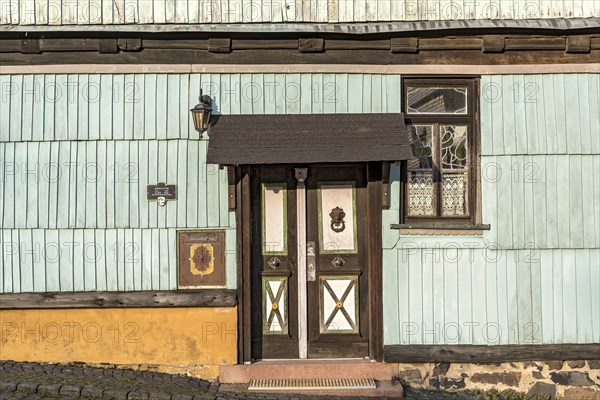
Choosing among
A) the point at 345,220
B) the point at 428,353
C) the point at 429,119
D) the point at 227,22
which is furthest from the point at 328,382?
the point at 227,22

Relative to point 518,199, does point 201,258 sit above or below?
below

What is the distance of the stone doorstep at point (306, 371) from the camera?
8203mm

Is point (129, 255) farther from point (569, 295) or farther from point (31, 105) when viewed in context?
point (569, 295)

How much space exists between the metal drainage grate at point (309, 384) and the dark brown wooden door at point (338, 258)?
46 centimetres

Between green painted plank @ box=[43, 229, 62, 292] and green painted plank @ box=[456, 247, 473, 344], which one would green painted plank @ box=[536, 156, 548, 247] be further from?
green painted plank @ box=[43, 229, 62, 292]

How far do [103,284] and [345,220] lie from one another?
9.65 feet

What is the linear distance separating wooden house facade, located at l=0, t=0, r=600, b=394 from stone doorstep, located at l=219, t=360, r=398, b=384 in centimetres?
12

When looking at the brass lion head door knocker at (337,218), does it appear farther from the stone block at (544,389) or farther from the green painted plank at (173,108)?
the stone block at (544,389)

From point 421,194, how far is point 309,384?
8.49 feet

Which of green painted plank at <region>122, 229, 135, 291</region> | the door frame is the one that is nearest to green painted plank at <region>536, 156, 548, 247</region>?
the door frame

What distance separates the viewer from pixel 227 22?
8.33 meters

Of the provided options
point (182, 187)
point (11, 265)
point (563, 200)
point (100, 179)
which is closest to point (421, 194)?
point (563, 200)

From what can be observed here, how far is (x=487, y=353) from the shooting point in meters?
8.30

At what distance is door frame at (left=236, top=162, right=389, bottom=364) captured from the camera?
27.2ft
